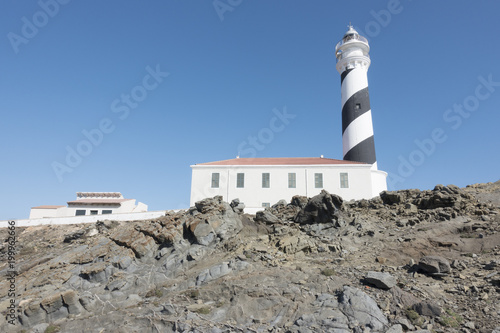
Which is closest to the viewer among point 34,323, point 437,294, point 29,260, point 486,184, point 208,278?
point 437,294

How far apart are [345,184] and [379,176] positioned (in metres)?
4.01

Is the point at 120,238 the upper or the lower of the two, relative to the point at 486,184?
lower

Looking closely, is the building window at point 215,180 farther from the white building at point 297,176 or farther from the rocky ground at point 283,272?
the rocky ground at point 283,272

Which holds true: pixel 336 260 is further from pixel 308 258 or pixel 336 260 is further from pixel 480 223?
pixel 480 223

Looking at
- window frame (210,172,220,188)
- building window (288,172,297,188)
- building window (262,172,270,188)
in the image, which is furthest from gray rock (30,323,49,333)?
building window (288,172,297,188)

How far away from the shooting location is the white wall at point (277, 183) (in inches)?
992

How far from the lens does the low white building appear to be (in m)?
25.3

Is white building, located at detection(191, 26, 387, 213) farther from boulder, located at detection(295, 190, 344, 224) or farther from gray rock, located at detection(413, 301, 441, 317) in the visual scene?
gray rock, located at detection(413, 301, 441, 317)

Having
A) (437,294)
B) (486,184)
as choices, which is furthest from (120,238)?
(486,184)

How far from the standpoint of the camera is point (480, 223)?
14531mm

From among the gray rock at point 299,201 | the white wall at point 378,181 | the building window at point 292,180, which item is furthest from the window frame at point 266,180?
the white wall at point 378,181

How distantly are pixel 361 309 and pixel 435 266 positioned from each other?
11.7ft

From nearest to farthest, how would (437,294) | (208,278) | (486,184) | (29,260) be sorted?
1. (437,294)
2. (208,278)
3. (29,260)
4. (486,184)

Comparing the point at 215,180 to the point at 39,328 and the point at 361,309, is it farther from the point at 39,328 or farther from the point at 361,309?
the point at 361,309
